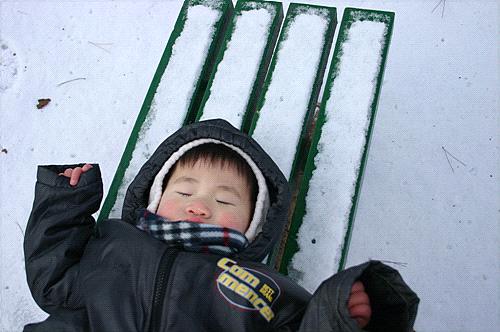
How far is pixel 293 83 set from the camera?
2008 millimetres

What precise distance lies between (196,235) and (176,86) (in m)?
0.74

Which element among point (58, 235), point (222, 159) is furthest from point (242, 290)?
point (58, 235)

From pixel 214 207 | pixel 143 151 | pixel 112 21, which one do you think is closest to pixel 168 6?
pixel 112 21

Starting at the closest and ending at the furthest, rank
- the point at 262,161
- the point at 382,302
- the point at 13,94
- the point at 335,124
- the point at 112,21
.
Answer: the point at 382,302 → the point at 262,161 → the point at 335,124 → the point at 13,94 → the point at 112,21

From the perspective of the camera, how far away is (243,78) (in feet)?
6.69

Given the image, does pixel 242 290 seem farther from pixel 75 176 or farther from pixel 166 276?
pixel 75 176

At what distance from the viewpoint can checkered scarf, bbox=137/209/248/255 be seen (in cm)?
152

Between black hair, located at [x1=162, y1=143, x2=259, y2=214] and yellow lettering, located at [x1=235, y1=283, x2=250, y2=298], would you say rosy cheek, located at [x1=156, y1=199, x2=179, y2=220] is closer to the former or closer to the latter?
black hair, located at [x1=162, y1=143, x2=259, y2=214]

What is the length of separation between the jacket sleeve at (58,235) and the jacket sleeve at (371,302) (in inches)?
27.6

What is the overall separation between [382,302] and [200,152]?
0.69 meters

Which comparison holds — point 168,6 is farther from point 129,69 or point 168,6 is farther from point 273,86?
point 273,86

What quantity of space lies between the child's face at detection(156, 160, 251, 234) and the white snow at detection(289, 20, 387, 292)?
10.3 inches

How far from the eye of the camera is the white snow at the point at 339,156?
5.72 ft

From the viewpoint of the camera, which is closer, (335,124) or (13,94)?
(335,124)
